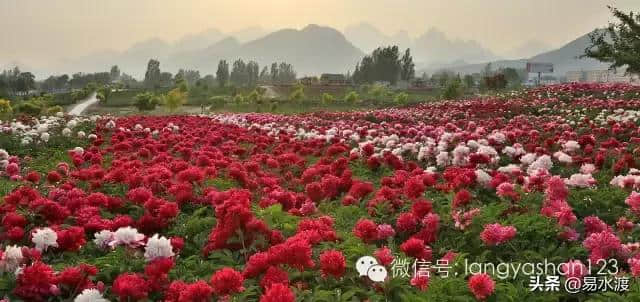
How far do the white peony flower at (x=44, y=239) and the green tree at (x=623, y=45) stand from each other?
894 inches

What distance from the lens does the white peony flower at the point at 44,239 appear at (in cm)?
380

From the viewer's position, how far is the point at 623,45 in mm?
23188

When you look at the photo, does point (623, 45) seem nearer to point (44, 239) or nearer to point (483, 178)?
point (483, 178)

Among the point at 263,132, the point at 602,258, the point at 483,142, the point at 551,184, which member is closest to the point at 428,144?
the point at 483,142

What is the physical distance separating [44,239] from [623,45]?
979 inches

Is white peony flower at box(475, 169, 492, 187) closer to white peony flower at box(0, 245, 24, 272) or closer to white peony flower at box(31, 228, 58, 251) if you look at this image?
white peony flower at box(31, 228, 58, 251)

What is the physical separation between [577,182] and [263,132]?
11.2 m

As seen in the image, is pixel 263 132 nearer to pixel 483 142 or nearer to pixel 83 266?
pixel 483 142

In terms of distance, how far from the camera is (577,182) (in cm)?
524

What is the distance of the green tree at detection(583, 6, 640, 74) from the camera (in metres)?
21.9

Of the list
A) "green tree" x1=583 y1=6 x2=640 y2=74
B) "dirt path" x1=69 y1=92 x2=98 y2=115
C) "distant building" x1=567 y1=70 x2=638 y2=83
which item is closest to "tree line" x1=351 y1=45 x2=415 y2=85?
"distant building" x1=567 y1=70 x2=638 y2=83

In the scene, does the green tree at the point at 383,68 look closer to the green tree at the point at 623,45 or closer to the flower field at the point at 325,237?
the green tree at the point at 623,45

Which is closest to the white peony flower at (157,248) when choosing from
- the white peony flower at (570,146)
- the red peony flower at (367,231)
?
the red peony flower at (367,231)

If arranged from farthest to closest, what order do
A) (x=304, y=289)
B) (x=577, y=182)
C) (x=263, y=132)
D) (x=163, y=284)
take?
(x=263, y=132)
(x=577, y=182)
(x=163, y=284)
(x=304, y=289)
